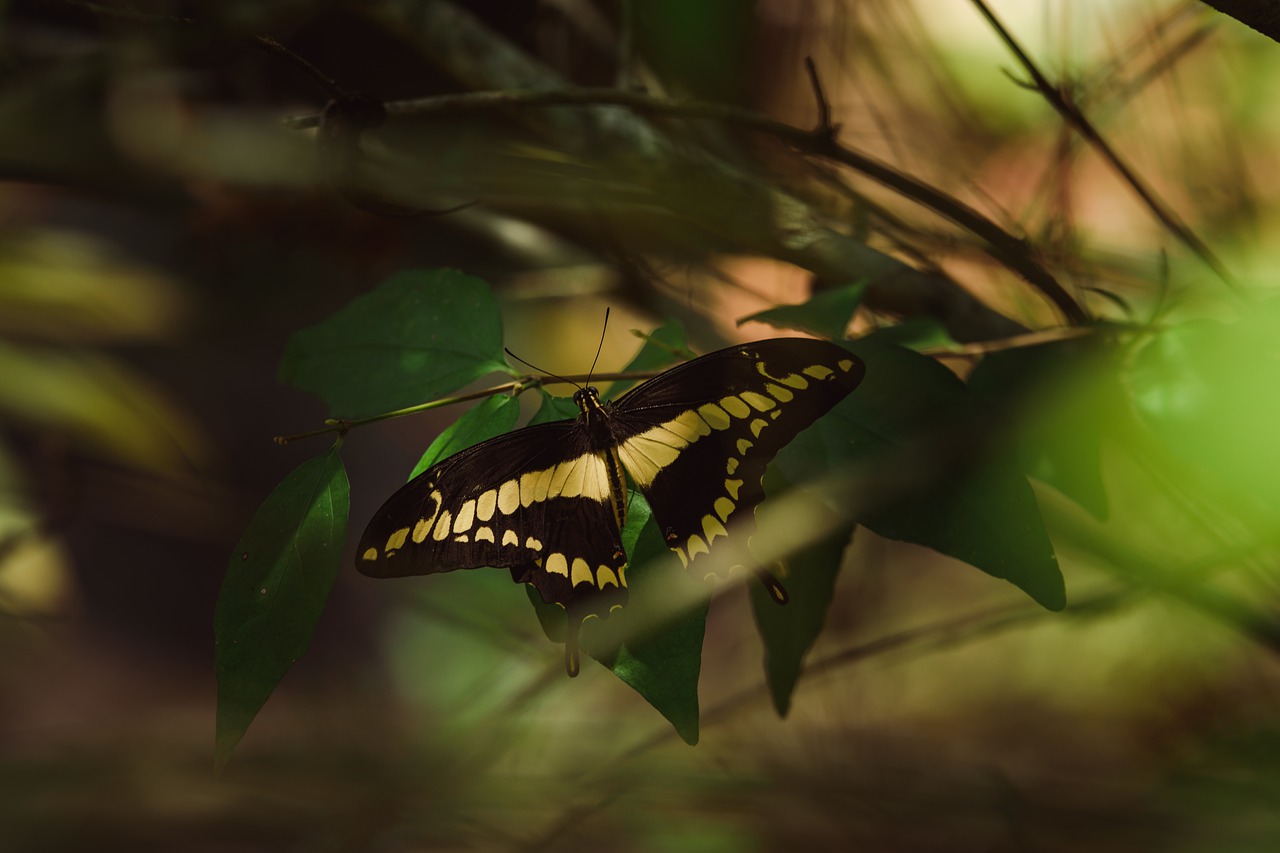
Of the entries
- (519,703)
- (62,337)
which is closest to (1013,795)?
(519,703)

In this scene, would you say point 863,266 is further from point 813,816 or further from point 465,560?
point 813,816

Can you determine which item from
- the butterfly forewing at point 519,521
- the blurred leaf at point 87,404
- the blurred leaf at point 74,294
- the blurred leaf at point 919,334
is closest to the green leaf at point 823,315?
the blurred leaf at point 919,334

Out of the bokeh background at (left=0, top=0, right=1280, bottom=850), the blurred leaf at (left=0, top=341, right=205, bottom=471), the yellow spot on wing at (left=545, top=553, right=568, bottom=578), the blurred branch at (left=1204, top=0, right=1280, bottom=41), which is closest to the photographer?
the blurred branch at (left=1204, top=0, right=1280, bottom=41)

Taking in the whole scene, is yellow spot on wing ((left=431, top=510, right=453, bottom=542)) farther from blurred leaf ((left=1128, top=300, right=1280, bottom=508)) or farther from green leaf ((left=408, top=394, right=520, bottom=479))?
blurred leaf ((left=1128, top=300, right=1280, bottom=508))

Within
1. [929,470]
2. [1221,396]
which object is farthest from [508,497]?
[1221,396]

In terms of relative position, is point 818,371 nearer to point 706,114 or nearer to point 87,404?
point 706,114

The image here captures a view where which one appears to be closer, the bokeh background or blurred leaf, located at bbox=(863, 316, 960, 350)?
blurred leaf, located at bbox=(863, 316, 960, 350)

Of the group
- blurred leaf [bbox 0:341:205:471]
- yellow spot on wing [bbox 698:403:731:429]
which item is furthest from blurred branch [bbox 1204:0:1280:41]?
blurred leaf [bbox 0:341:205:471]
